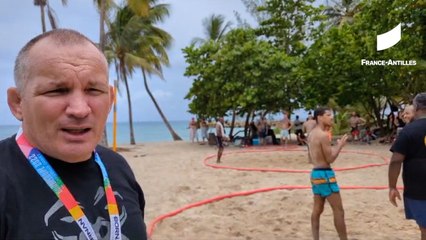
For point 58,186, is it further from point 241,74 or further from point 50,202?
point 241,74

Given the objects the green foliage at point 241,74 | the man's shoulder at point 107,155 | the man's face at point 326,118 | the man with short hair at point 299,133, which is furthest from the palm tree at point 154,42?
the man's shoulder at point 107,155

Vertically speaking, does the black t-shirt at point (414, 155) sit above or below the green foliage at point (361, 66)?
below

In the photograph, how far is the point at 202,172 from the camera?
10.5 m

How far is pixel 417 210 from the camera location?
157 inches

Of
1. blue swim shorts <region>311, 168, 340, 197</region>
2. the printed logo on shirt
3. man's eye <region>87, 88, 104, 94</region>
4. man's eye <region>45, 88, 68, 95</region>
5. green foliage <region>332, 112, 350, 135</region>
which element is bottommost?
blue swim shorts <region>311, 168, 340, 197</region>

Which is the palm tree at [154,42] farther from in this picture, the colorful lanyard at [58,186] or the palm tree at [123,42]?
the colorful lanyard at [58,186]

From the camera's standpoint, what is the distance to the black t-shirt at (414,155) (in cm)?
397

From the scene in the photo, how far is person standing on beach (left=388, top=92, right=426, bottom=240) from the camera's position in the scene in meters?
3.96

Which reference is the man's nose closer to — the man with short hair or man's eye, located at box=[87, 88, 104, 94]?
man's eye, located at box=[87, 88, 104, 94]

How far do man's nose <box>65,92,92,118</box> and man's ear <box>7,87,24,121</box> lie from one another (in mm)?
194

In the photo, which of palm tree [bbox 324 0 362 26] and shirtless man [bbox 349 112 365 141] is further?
palm tree [bbox 324 0 362 26]

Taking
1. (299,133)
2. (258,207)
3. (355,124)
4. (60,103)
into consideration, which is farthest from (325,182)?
(355,124)

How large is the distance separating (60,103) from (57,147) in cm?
14

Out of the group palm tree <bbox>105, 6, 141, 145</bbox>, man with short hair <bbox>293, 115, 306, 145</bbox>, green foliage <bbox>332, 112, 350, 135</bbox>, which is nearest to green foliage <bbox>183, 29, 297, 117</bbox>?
man with short hair <bbox>293, 115, 306, 145</bbox>
